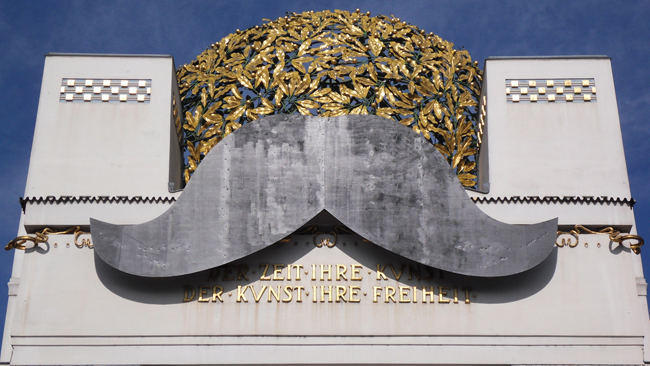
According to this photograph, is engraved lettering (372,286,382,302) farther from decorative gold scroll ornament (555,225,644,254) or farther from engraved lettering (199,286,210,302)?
decorative gold scroll ornament (555,225,644,254)

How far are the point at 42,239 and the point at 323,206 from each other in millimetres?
3583

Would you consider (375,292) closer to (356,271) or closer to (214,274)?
(356,271)

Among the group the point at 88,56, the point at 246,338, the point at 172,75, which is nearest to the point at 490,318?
the point at 246,338

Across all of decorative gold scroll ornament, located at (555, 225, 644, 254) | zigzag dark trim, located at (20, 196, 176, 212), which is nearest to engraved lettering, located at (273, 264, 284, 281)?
zigzag dark trim, located at (20, 196, 176, 212)

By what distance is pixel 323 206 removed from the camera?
14.6 metres

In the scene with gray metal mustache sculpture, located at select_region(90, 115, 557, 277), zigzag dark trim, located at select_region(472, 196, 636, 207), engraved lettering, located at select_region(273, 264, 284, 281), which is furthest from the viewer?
zigzag dark trim, located at select_region(472, 196, 636, 207)

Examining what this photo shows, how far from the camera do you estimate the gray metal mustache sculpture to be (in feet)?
47.2

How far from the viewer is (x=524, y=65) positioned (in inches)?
628

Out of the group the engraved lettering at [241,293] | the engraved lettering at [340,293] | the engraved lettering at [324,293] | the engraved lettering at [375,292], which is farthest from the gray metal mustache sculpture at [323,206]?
the engraved lettering at [324,293]

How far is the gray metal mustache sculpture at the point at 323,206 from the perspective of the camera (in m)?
14.4

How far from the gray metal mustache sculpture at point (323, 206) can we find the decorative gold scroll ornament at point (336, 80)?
3.07ft

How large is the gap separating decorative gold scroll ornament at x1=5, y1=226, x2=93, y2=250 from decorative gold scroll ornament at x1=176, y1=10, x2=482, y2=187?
1.89 metres

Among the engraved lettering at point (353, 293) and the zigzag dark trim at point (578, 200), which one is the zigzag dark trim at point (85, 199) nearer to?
the engraved lettering at point (353, 293)

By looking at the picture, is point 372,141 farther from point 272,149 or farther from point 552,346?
point 552,346
